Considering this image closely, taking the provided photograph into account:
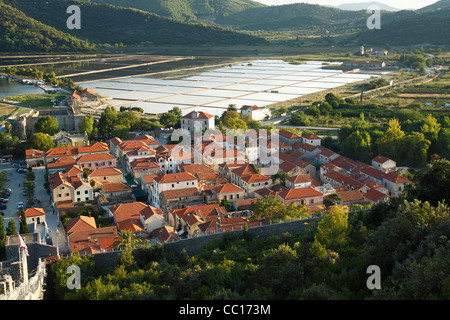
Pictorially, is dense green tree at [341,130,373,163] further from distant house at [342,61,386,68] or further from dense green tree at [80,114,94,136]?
distant house at [342,61,386,68]

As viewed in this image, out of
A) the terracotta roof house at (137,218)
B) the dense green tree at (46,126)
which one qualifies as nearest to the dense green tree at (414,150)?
the terracotta roof house at (137,218)

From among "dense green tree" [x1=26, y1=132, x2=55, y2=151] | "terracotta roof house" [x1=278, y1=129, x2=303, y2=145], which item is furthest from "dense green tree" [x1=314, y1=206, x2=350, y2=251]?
"dense green tree" [x1=26, y1=132, x2=55, y2=151]

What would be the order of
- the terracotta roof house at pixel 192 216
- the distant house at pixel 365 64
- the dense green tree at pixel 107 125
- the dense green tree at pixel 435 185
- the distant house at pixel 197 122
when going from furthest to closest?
the distant house at pixel 365 64
the distant house at pixel 197 122
the dense green tree at pixel 107 125
the terracotta roof house at pixel 192 216
the dense green tree at pixel 435 185

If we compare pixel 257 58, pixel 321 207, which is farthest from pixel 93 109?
pixel 257 58

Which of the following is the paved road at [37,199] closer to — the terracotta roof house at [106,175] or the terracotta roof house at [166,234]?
the terracotta roof house at [106,175]

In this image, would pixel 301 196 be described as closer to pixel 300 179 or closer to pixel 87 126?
pixel 300 179
